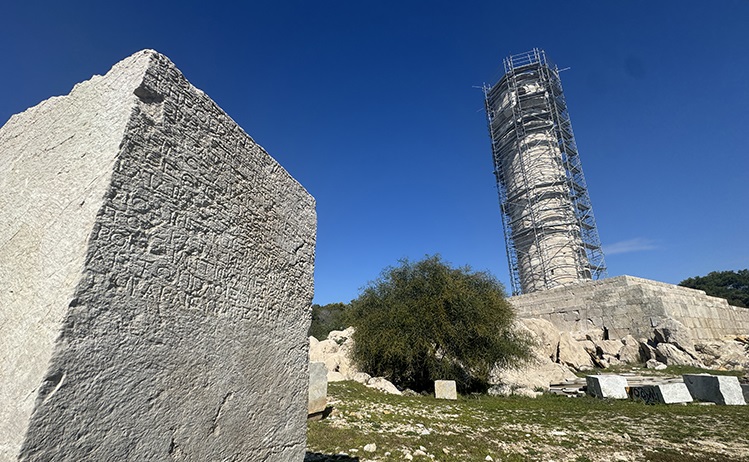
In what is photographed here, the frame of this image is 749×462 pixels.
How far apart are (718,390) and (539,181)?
64.3ft

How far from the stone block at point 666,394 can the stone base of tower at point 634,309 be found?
8.86 metres

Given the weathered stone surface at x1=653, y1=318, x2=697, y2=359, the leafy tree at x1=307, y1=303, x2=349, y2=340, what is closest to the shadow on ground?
the weathered stone surface at x1=653, y1=318, x2=697, y2=359

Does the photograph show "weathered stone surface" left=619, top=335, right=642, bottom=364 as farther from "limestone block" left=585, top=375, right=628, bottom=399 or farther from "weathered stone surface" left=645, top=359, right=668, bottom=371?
"limestone block" left=585, top=375, right=628, bottom=399

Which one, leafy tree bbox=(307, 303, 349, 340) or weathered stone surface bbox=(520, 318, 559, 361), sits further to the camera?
leafy tree bbox=(307, 303, 349, 340)

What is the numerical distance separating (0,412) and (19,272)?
0.52 meters

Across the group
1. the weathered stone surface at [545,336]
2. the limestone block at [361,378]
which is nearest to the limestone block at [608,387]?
the weathered stone surface at [545,336]

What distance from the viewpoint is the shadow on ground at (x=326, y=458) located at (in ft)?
12.9

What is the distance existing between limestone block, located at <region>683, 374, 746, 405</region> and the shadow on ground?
9.67m

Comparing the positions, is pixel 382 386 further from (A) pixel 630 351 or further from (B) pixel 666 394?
(A) pixel 630 351

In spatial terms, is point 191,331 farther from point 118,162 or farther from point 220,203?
point 118,162

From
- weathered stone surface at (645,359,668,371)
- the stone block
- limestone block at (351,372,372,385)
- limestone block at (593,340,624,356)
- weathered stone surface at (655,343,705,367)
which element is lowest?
the stone block

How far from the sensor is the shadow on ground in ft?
12.9

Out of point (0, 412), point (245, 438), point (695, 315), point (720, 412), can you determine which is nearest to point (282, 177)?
point (245, 438)

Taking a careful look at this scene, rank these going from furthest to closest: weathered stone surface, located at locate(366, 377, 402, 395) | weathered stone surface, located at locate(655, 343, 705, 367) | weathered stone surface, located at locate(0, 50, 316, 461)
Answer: weathered stone surface, located at locate(655, 343, 705, 367)
weathered stone surface, located at locate(366, 377, 402, 395)
weathered stone surface, located at locate(0, 50, 316, 461)
